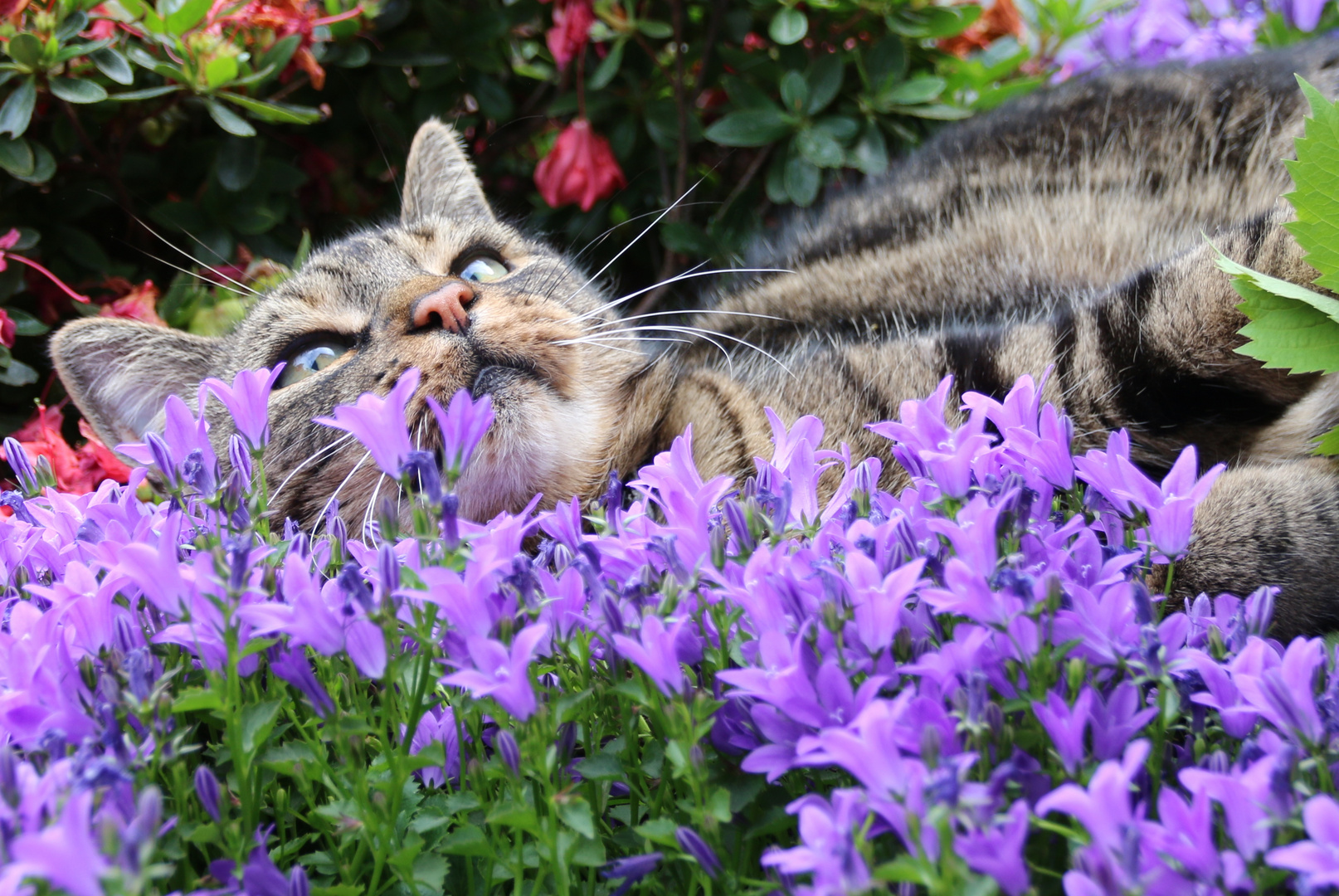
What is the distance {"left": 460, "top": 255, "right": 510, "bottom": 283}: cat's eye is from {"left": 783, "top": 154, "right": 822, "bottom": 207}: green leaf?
676mm

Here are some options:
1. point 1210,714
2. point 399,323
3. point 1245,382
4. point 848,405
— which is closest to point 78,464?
point 399,323

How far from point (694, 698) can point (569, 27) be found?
1867 millimetres

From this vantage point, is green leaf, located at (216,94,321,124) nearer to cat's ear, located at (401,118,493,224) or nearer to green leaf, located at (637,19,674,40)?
cat's ear, located at (401,118,493,224)

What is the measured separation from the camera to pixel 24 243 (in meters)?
1.80

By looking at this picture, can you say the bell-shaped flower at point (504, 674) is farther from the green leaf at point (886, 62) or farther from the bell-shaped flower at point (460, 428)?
the green leaf at point (886, 62)

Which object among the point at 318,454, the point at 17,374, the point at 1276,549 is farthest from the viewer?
the point at 17,374

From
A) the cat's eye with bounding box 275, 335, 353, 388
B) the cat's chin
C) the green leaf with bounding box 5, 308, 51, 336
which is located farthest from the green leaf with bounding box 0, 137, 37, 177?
the cat's chin

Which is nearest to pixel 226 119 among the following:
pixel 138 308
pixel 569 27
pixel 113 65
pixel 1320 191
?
pixel 113 65

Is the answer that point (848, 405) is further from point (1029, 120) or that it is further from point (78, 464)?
point (78, 464)

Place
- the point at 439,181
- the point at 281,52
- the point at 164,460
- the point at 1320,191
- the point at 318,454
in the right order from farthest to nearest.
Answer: the point at 439,181
the point at 281,52
the point at 318,454
the point at 1320,191
the point at 164,460

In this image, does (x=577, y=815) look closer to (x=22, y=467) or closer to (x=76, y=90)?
(x=22, y=467)

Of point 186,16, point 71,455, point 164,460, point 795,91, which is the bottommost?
point 71,455

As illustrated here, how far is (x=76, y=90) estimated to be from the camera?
169cm

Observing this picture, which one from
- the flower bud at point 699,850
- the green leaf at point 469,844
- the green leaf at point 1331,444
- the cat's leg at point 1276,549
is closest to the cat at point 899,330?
the cat's leg at point 1276,549
